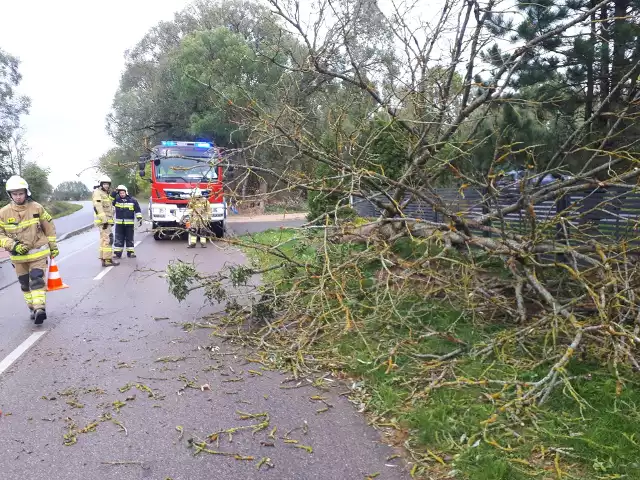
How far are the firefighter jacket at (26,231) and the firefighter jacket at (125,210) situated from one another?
5230 millimetres

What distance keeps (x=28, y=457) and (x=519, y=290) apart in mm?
4169

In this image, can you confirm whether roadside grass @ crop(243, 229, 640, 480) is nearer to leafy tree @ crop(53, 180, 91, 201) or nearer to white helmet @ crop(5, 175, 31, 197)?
white helmet @ crop(5, 175, 31, 197)

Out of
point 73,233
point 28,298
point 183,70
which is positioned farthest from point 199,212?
point 183,70

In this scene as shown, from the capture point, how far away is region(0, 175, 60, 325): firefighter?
6.96 meters

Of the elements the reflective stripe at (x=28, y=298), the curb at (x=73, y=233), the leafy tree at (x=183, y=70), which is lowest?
the curb at (x=73, y=233)

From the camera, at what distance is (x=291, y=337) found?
19.3ft

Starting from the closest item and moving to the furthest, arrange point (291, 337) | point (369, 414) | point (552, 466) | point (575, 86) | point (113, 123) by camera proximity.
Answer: point (552, 466)
point (369, 414)
point (291, 337)
point (575, 86)
point (113, 123)

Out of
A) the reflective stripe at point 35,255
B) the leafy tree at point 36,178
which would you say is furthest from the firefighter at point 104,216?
the leafy tree at point 36,178

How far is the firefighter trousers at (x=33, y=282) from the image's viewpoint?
698cm

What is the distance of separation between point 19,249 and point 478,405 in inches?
227

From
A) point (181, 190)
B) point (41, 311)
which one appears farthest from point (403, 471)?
point (181, 190)

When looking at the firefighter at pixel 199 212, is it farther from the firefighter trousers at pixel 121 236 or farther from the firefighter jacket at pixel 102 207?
the firefighter trousers at pixel 121 236

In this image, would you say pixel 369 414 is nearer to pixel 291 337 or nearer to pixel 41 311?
pixel 291 337

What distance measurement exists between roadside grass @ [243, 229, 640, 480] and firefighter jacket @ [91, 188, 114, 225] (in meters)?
7.81
